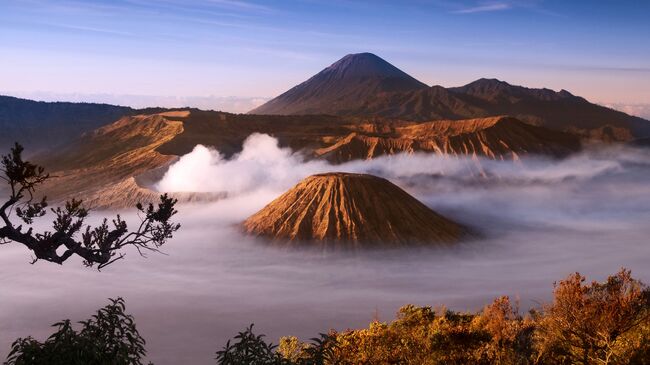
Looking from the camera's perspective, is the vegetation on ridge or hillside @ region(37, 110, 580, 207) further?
hillside @ region(37, 110, 580, 207)

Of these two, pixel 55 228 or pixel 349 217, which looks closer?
pixel 55 228

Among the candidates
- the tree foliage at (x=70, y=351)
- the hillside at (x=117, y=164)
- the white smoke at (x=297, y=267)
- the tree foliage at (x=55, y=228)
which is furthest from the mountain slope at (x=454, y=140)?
the tree foliage at (x=70, y=351)

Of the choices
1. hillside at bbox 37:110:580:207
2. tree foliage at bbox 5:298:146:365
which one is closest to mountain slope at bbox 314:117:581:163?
hillside at bbox 37:110:580:207

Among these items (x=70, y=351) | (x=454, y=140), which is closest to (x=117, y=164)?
(x=454, y=140)

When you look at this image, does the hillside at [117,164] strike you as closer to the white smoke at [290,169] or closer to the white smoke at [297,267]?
the white smoke at [290,169]

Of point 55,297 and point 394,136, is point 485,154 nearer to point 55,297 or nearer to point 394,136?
point 394,136

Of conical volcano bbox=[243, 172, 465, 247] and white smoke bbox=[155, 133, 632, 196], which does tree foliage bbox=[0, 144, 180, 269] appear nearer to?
conical volcano bbox=[243, 172, 465, 247]

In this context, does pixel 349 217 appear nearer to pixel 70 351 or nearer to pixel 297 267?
pixel 297 267

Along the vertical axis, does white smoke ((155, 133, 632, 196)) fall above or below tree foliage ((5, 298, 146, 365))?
above
